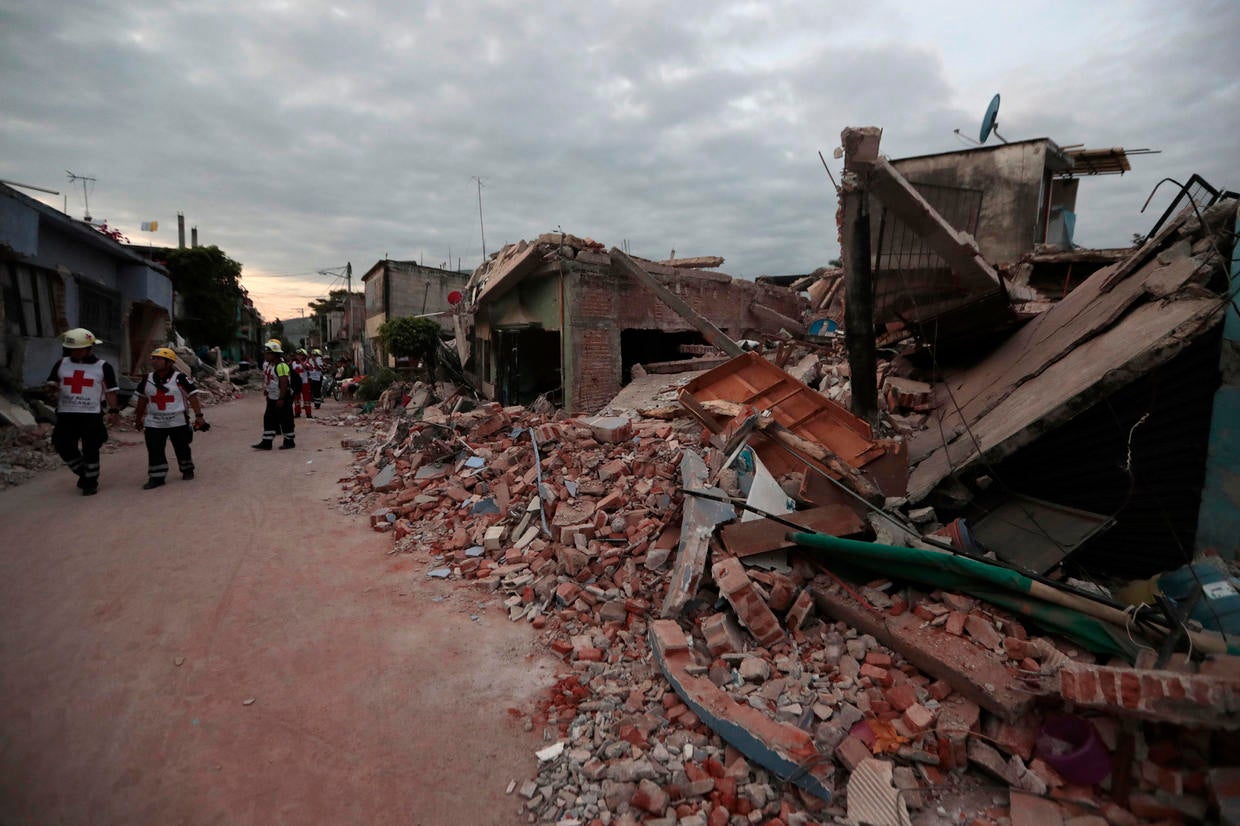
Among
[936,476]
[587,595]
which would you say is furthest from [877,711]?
[936,476]

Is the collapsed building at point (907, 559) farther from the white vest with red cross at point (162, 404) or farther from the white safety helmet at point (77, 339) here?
the white safety helmet at point (77, 339)

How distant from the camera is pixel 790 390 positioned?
574 centimetres

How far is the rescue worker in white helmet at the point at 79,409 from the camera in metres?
6.21

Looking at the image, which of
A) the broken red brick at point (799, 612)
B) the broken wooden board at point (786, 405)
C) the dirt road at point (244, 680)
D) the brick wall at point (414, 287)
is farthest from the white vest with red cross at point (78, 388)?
the brick wall at point (414, 287)

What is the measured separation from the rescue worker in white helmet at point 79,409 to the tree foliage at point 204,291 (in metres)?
20.8

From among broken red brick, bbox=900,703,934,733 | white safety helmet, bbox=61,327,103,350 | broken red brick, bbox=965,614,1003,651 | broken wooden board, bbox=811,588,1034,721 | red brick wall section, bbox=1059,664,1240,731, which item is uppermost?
white safety helmet, bbox=61,327,103,350

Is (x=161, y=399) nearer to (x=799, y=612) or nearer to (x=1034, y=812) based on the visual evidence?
(x=799, y=612)

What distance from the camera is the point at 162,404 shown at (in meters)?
6.59

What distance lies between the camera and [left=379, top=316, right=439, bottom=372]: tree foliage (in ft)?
58.2

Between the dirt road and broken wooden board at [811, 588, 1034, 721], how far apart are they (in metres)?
1.89

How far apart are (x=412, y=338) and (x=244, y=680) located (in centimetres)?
1590

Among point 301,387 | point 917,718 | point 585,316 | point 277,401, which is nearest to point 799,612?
point 917,718

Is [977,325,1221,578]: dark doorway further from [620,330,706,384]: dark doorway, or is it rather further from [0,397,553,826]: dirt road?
[620,330,706,384]: dark doorway

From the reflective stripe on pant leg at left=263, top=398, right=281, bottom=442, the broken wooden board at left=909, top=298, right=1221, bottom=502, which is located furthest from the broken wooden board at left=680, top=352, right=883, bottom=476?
the reflective stripe on pant leg at left=263, top=398, right=281, bottom=442
